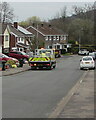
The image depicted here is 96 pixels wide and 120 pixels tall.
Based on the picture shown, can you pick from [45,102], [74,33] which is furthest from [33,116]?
[74,33]

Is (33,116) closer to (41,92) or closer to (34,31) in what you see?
(41,92)

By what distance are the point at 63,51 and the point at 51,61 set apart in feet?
177

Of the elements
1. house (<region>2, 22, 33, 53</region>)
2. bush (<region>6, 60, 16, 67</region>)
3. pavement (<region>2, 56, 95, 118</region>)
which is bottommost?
pavement (<region>2, 56, 95, 118</region>)

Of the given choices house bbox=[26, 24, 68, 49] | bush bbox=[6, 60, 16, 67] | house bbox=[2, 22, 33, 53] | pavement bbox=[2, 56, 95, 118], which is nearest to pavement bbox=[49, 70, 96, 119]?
pavement bbox=[2, 56, 95, 118]

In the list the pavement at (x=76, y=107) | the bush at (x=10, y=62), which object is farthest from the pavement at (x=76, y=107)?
the bush at (x=10, y=62)

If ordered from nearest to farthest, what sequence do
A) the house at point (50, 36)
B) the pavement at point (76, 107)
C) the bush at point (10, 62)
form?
the pavement at point (76, 107) < the bush at point (10, 62) < the house at point (50, 36)

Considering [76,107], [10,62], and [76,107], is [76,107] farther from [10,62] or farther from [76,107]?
[10,62]

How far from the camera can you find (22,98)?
1445 centimetres

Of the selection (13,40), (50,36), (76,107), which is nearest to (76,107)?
(76,107)

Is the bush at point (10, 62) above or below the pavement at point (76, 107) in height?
above

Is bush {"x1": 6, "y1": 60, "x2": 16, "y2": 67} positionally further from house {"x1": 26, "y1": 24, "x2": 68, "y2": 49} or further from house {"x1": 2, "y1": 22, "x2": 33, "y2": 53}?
house {"x1": 26, "y1": 24, "x2": 68, "y2": 49}

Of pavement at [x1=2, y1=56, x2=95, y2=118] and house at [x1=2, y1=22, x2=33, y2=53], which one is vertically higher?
house at [x1=2, y1=22, x2=33, y2=53]

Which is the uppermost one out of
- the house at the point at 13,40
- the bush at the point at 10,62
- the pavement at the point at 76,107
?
the house at the point at 13,40

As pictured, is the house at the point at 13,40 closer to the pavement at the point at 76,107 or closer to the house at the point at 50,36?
the house at the point at 50,36
